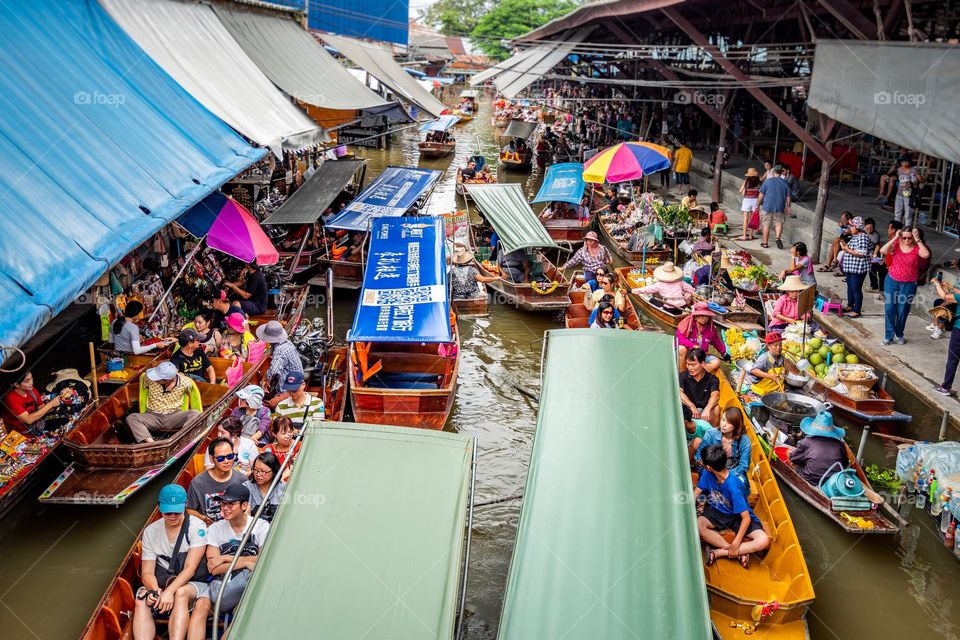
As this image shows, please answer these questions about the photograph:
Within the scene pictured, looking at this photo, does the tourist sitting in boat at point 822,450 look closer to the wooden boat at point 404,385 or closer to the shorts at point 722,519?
the shorts at point 722,519

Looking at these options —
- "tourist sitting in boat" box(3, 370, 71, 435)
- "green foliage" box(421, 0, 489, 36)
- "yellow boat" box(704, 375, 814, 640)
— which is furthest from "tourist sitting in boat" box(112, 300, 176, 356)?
"green foliage" box(421, 0, 489, 36)

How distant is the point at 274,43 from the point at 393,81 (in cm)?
468

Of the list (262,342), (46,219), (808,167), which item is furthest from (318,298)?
(808,167)

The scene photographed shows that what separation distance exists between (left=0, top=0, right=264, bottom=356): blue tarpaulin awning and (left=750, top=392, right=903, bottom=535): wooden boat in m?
6.94

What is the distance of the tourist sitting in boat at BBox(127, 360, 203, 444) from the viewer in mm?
7977

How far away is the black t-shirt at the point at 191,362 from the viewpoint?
29.2 feet

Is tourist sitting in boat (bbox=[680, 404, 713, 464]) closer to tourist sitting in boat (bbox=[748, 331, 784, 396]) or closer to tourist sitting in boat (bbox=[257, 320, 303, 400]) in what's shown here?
tourist sitting in boat (bbox=[748, 331, 784, 396])

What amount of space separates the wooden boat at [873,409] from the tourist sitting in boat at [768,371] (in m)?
0.59

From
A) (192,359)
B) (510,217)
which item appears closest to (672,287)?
(510,217)

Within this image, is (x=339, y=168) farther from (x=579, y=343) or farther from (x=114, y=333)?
(x=579, y=343)

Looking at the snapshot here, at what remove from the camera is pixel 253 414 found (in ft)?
26.9

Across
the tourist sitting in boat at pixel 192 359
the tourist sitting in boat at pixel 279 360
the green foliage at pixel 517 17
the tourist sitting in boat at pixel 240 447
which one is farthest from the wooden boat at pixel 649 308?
the green foliage at pixel 517 17

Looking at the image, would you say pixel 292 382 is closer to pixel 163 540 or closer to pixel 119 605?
pixel 163 540

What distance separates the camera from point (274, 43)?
1753cm
